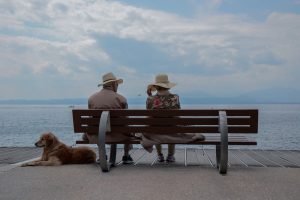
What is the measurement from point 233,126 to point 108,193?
256cm

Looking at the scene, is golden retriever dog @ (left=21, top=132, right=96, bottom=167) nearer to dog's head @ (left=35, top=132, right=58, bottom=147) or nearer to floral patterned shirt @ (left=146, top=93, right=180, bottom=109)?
dog's head @ (left=35, top=132, right=58, bottom=147)

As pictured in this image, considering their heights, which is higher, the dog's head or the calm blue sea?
the dog's head

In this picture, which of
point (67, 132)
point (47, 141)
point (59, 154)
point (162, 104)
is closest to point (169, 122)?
point (162, 104)

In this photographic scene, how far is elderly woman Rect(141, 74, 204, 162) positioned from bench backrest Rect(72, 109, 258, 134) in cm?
23

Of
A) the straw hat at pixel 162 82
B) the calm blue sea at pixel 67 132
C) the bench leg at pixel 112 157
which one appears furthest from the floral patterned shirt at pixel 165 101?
the calm blue sea at pixel 67 132

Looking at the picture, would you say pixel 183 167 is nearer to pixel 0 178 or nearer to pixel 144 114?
pixel 144 114

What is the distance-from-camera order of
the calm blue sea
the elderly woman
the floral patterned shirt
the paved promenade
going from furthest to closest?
the calm blue sea < the floral patterned shirt < the elderly woman < the paved promenade

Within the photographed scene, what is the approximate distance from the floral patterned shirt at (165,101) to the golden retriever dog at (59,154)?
1286 millimetres

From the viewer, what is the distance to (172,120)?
7.82m

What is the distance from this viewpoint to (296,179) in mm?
6875

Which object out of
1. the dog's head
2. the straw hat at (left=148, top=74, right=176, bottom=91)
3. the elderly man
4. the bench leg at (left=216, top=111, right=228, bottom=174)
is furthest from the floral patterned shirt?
the dog's head

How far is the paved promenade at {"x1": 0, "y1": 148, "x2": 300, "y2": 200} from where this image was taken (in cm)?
589

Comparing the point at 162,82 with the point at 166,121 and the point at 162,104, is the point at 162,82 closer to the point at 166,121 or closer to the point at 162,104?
the point at 162,104

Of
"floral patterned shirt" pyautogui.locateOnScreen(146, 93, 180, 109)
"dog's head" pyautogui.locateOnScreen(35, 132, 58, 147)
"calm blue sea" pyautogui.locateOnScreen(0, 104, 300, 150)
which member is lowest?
"calm blue sea" pyautogui.locateOnScreen(0, 104, 300, 150)
